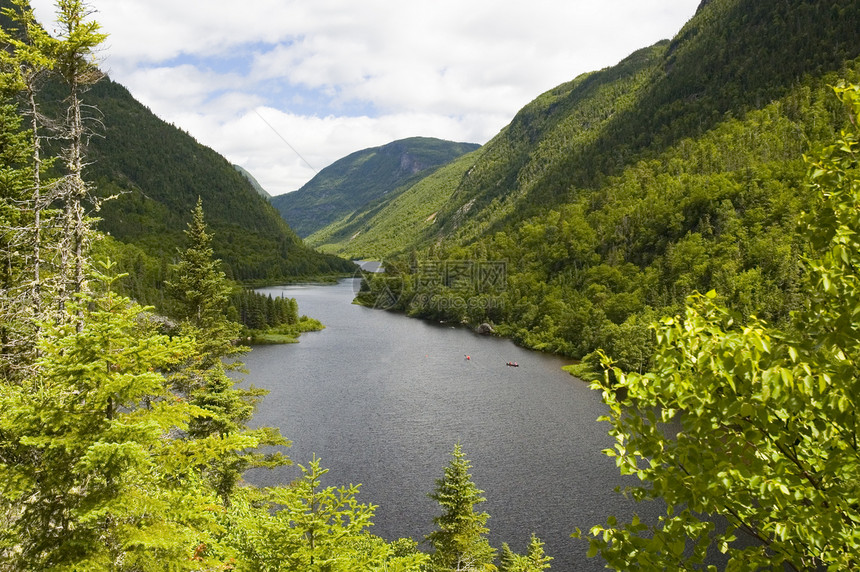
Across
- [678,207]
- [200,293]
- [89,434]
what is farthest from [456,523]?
[678,207]

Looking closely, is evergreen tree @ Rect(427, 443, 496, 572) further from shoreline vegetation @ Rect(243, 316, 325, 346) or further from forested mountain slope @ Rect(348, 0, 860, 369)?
shoreline vegetation @ Rect(243, 316, 325, 346)

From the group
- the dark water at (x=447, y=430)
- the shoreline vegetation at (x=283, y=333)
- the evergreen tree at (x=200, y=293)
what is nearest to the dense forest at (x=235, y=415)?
the evergreen tree at (x=200, y=293)

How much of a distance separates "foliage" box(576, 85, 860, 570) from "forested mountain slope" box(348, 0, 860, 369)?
244 feet

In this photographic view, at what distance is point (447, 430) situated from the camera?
5425cm

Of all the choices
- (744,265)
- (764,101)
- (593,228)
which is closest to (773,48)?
(764,101)

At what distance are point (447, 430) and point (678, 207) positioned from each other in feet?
297

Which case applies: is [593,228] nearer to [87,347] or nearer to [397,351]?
[397,351]

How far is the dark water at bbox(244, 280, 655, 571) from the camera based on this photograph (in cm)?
3781

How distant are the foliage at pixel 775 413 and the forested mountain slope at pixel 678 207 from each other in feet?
244

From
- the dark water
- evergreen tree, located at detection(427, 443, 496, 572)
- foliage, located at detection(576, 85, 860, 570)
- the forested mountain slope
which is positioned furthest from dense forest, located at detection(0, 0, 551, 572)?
the forested mountain slope

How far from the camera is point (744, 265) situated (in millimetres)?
91438

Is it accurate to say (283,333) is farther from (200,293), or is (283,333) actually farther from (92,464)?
(92,464)

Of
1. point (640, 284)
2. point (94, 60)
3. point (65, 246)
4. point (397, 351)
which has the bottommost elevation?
point (397, 351)

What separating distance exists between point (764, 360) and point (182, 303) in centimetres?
3252
